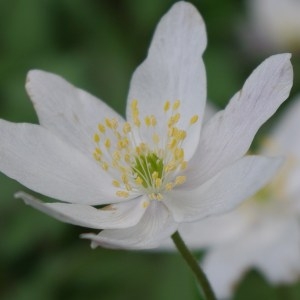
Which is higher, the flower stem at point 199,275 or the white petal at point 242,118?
the white petal at point 242,118

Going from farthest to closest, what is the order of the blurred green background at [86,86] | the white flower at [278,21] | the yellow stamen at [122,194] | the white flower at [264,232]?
the white flower at [278,21] → the blurred green background at [86,86] → the white flower at [264,232] → the yellow stamen at [122,194]

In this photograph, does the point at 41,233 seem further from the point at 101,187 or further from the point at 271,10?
the point at 271,10

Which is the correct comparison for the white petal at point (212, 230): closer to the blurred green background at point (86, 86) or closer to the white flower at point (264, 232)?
the white flower at point (264, 232)

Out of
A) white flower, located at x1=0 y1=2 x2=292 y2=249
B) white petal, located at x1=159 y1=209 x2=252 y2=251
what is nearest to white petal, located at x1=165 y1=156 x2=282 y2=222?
white flower, located at x1=0 y1=2 x2=292 y2=249

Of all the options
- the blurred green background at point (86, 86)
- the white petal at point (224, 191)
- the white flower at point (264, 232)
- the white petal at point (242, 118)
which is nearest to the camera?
the white petal at point (224, 191)

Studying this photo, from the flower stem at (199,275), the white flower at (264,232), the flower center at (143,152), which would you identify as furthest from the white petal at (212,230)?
the flower stem at (199,275)

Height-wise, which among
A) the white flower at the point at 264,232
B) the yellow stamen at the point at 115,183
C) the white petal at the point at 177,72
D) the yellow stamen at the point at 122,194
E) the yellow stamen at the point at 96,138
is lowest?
the white flower at the point at 264,232

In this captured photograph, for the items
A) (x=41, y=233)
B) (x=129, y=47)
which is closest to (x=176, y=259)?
(x=41, y=233)
